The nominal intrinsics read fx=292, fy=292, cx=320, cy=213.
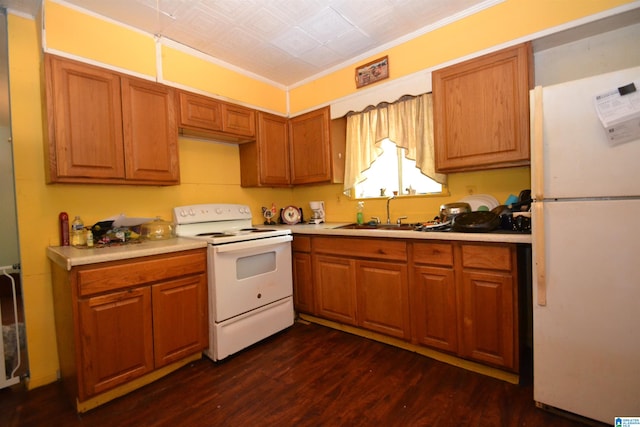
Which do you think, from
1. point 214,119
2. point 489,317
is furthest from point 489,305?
point 214,119

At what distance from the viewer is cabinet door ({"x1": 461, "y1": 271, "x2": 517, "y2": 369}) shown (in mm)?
1699

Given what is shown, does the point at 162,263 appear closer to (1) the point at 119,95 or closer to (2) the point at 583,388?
(1) the point at 119,95

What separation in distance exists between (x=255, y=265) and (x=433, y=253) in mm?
1349

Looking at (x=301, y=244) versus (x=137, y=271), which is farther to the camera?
(x=301, y=244)

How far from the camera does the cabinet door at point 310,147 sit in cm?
299

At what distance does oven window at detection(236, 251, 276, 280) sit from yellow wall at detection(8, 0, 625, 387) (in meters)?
0.87

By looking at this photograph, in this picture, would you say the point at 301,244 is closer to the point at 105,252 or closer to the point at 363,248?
the point at 363,248

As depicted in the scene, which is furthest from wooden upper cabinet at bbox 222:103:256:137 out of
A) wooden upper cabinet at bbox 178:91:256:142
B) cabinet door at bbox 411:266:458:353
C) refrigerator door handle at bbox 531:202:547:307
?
refrigerator door handle at bbox 531:202:547:307

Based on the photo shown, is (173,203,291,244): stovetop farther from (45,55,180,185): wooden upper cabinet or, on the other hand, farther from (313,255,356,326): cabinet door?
(313,255,356,326): cabinet door

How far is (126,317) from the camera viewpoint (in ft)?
5.67

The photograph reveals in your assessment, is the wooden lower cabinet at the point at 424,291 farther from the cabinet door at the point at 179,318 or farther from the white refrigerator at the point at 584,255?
the cabinet door at the point at 179,318

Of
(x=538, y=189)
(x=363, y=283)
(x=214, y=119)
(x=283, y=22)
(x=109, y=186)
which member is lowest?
(x=363, y=283)

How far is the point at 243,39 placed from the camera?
246 centimetres

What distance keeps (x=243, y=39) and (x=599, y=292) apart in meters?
2.88
